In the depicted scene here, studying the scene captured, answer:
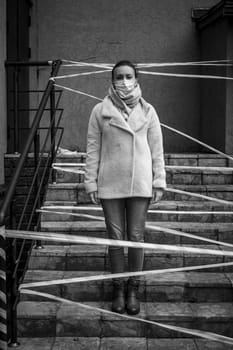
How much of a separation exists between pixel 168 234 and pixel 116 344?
1.20 m

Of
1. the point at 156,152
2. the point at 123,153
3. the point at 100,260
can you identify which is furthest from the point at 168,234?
the point at 123,153

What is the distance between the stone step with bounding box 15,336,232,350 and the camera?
3.36 m

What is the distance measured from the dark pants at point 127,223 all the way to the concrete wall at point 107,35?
4171 millimetres

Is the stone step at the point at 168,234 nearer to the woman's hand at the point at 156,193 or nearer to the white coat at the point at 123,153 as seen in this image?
the woman's hand at the point at 156,193

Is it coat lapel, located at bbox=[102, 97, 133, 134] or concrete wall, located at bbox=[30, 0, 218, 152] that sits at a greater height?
concrete wall, located at bbox=[30, 0, 218, 152]

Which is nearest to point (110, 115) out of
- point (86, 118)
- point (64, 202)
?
point (64, 202)

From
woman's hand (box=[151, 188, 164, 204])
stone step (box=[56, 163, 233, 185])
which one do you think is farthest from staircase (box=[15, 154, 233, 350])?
stone step (box=[56, 163, 233, 185])

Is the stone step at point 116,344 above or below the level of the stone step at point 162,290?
below

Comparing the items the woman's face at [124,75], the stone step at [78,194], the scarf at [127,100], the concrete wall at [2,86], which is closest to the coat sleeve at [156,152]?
the scarf at [127,100]

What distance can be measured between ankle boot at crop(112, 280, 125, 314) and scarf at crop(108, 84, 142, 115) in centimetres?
112

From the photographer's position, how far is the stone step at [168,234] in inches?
172

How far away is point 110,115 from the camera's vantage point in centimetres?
347

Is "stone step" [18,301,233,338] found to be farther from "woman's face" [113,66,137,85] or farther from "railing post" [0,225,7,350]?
"woman's face" [113,66,137,85]

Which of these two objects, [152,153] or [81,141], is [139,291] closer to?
[152,153]
